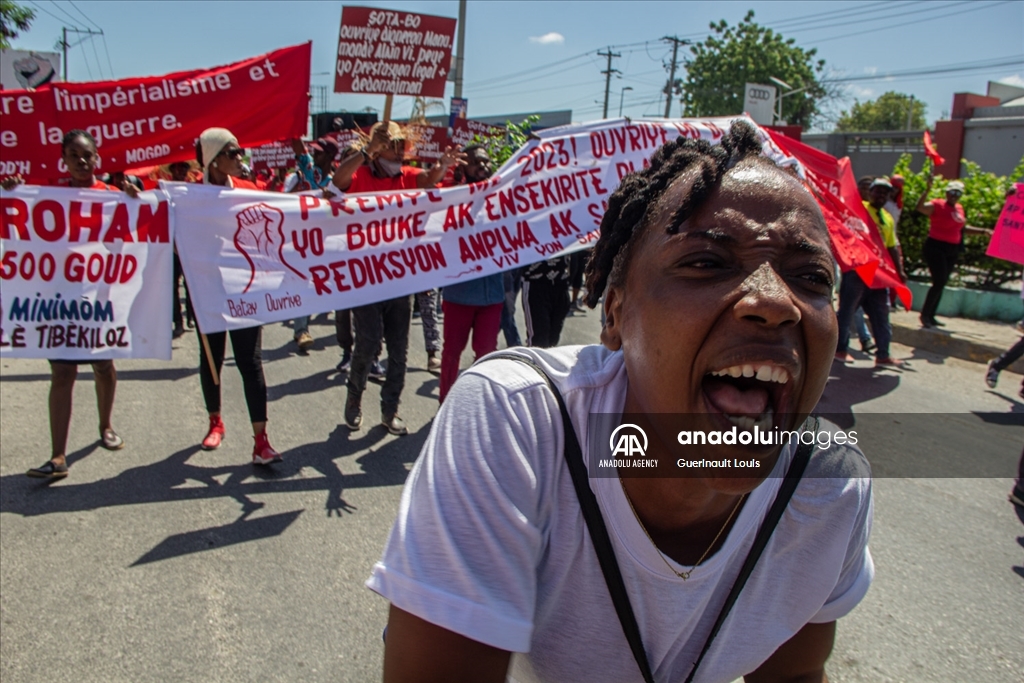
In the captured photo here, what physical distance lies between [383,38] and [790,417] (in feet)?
25.8

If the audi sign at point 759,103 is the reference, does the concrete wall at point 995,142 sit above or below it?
below

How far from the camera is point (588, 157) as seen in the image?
235 inches

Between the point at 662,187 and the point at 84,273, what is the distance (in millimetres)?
4389

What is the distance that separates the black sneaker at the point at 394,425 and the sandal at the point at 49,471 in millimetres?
1992

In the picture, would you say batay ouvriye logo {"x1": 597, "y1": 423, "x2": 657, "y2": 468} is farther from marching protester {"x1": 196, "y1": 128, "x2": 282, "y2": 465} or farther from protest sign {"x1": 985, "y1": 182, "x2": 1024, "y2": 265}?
protest sign {"x1": 985, "y1": 182, "x2": 1024, "y2": 265}

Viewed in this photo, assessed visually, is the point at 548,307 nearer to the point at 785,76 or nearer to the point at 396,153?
the point at 396,153

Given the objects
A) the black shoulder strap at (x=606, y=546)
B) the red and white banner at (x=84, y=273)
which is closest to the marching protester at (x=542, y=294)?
the red and white banner at (x=84, y=273)

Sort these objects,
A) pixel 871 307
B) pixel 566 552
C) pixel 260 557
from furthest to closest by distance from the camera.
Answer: pixel 871 307
pixel 260 557
pixel 566 552

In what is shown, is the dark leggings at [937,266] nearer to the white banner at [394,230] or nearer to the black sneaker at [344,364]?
the white banner at [394,230]

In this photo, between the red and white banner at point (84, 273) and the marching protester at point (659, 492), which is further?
the red and white banner at point (84, 273)

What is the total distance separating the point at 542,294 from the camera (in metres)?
6.02

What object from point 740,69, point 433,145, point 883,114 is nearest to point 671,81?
point 740,69

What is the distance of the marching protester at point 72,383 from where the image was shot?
4.53 m

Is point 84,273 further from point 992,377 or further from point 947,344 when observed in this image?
point 947,344
